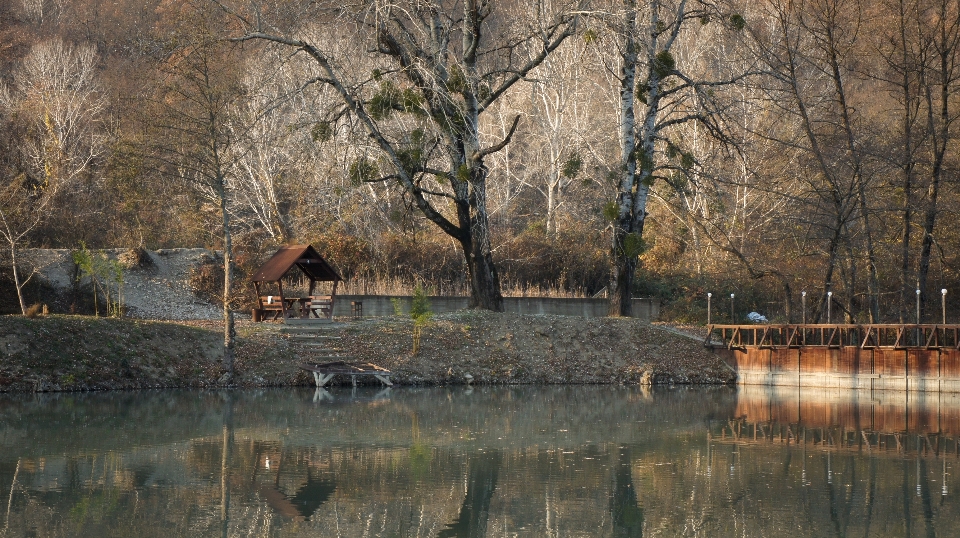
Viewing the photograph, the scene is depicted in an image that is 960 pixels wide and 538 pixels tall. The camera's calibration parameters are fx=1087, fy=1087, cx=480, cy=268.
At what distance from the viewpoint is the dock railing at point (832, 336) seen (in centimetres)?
2668

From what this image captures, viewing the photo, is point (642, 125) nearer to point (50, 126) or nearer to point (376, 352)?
point (376, 352)

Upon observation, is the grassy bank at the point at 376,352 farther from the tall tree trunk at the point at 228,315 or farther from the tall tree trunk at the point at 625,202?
the tall tree trunk at the point at 625,202

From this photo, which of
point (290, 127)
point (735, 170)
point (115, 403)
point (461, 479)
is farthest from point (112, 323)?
point (735, 170)

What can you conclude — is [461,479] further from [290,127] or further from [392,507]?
[290,127]

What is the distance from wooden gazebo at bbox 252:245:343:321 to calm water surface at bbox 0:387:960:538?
5328mm

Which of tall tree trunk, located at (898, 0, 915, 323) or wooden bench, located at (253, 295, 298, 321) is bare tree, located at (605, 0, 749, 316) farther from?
wooden bench, located at (253, 295, 298, 321)

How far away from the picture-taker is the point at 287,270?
28828mm

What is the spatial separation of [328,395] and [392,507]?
478 inches

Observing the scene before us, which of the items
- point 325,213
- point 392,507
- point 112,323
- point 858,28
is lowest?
point 392,507

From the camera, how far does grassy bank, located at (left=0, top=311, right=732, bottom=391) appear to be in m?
24.0

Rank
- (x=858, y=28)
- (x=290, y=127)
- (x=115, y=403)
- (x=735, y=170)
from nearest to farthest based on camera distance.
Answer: (x=115, y=403), (x=290, y=127), (x=858, y=28), (x=735, y=170)

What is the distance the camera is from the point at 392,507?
12.5 metres

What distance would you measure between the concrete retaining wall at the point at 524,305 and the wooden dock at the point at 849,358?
15.0ft

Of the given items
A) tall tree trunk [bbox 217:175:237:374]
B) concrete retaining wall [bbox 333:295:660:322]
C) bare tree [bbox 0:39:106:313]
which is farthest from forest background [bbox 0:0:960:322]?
concrete retaining wall [bbox 333:295:660:322]
